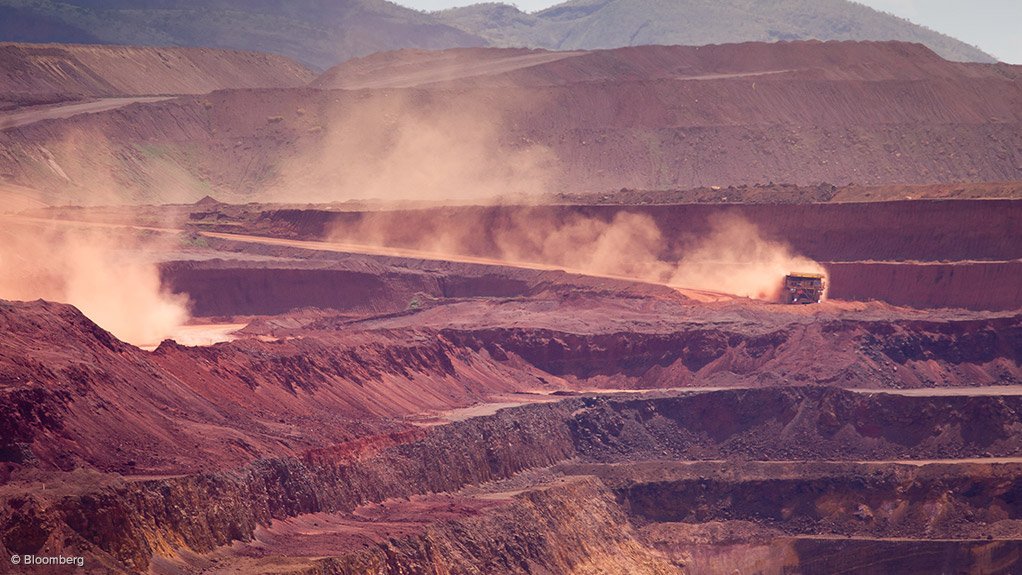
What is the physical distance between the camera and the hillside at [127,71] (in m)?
138

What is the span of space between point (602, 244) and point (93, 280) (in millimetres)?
28330

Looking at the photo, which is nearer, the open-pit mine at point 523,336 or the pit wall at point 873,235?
the open-pit mine at point 523,336

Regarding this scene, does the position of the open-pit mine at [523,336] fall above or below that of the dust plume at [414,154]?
below

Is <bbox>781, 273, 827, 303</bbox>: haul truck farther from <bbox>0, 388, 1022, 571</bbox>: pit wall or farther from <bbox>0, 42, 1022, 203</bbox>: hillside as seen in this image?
<bbox>0, 42, 1022, 203</bbox>: hillside

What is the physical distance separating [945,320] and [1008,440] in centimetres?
1177

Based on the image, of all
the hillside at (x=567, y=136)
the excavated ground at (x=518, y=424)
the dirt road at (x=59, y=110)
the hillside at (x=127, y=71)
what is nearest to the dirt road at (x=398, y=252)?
the excavated ground at (x=518, y=424)

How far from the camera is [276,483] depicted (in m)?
41.5

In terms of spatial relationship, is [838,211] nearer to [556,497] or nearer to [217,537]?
[556,497]

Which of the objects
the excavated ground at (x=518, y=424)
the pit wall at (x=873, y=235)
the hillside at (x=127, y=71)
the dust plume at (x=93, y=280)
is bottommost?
the excavated ground at (x=518, y=424)

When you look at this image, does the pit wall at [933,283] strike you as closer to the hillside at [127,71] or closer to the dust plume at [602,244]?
the dust plume at [602,244]

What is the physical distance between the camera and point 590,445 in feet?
196

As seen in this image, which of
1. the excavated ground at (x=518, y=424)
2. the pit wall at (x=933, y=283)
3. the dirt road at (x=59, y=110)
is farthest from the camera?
the dirt road at (x=59, y=110)

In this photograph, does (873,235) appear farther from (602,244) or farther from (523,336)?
(523,336)

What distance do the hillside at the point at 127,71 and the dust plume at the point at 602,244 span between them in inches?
1664
